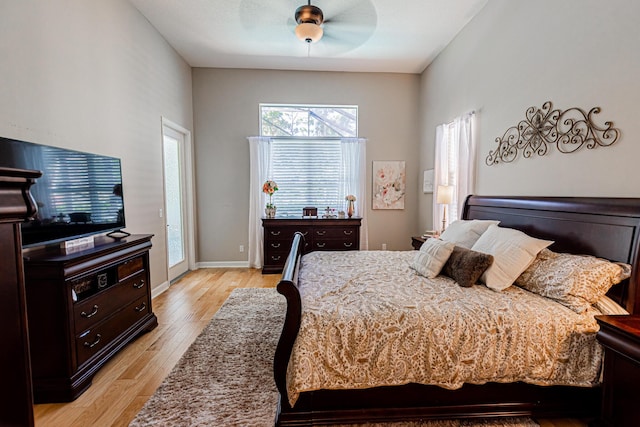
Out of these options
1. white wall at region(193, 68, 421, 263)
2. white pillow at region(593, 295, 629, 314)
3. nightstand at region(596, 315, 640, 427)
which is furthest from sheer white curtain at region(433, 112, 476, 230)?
nightstand at region(596, 315, 640, 427)

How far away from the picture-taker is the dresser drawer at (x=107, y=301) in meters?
2.03

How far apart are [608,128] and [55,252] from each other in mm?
3802

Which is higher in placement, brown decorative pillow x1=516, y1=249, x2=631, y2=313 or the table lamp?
the table lamp

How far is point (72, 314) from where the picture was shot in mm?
1943

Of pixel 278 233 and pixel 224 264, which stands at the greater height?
pixel 278 233

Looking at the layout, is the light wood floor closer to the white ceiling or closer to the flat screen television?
the flat screen television

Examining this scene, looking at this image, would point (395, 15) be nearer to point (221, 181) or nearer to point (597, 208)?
point (597, 208)

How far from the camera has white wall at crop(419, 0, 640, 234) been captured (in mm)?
1903

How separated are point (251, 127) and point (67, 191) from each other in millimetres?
3286

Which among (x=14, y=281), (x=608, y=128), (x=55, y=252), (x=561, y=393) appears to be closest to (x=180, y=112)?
(x=55, y=252)

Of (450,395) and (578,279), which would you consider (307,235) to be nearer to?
(450,395)

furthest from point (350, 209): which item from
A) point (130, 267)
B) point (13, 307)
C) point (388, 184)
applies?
point (13, 307)

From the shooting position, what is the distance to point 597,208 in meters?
1.95

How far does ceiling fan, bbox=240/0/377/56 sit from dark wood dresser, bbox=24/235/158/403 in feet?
9.22
